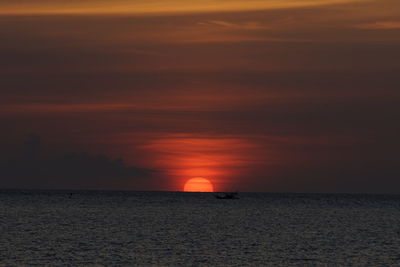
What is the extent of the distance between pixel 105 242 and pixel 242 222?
58.6 metres

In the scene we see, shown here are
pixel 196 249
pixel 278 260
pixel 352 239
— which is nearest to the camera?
pixel 278 260

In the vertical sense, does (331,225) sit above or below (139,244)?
above

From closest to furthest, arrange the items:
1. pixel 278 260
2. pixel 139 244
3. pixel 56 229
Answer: pixel 278 260 → pixel 139 244 → pixel 56 229

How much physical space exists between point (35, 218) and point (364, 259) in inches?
3627

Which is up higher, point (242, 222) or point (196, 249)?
point (242, 222)

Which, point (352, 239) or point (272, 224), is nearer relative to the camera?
point (352, 239)

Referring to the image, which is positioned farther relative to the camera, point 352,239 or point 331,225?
point 331,225

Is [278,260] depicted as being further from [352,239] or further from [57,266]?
[352,239]

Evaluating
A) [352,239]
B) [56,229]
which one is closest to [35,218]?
[56,229]

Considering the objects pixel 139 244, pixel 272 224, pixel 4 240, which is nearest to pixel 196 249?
pixel 139 244

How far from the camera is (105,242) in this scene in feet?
354

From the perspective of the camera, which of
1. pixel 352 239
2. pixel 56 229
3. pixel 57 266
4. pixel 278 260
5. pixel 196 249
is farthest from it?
pixel 56 229

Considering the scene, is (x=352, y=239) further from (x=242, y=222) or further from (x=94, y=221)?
(x=94, y=221)

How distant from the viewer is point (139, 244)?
105375 mm
